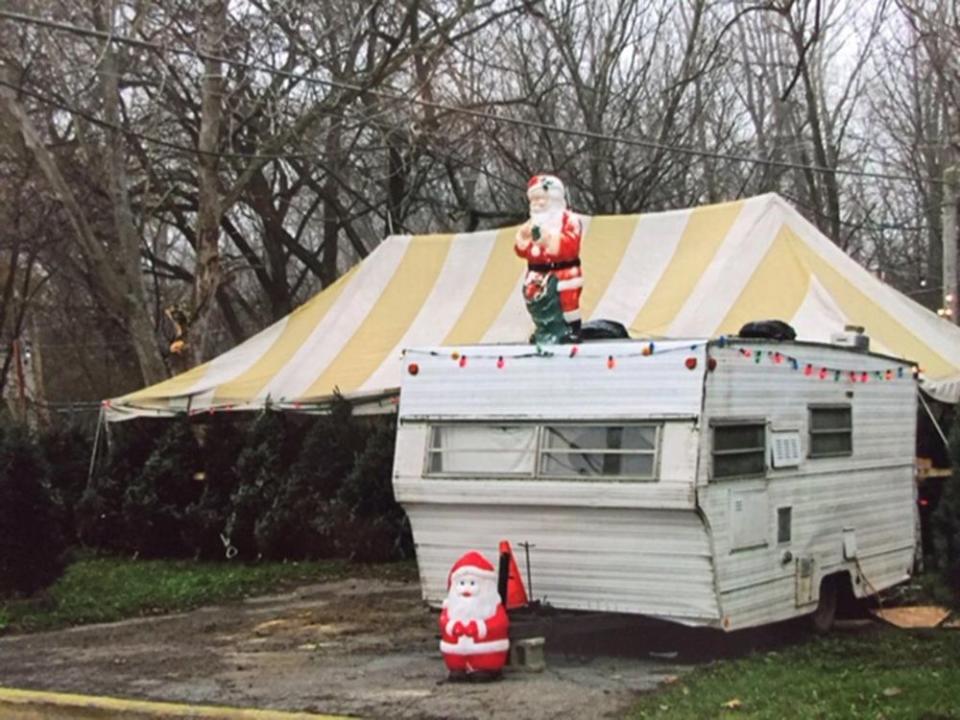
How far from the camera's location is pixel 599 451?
8.82m

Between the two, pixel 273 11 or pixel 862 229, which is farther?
pixel 862 229

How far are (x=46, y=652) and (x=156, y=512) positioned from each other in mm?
6609

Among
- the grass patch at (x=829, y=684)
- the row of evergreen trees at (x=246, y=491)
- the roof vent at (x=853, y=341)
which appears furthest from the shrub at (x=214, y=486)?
the grass patch at (x=829, y=684)

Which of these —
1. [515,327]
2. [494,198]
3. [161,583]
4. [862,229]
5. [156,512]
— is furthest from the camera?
[862,229]

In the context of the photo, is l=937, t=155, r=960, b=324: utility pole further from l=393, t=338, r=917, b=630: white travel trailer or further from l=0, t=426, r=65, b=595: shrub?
l=0, t=426, r=65, b=595: shrub

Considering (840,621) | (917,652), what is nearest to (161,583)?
(840,621)

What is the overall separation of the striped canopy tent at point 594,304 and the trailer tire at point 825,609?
349 cm

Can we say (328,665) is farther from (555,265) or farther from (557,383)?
(555,265)

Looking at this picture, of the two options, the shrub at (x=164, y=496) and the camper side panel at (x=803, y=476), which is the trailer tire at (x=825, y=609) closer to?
the camper side panel at (x=803, y=476)

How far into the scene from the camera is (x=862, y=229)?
32156 millimetres

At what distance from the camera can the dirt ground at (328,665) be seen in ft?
26.2

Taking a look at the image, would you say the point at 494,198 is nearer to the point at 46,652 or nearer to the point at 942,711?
the point at 46,652

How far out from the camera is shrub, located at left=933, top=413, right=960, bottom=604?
8.52 m

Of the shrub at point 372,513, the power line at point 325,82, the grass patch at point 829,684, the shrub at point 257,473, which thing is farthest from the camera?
the shrub at point 257,473
